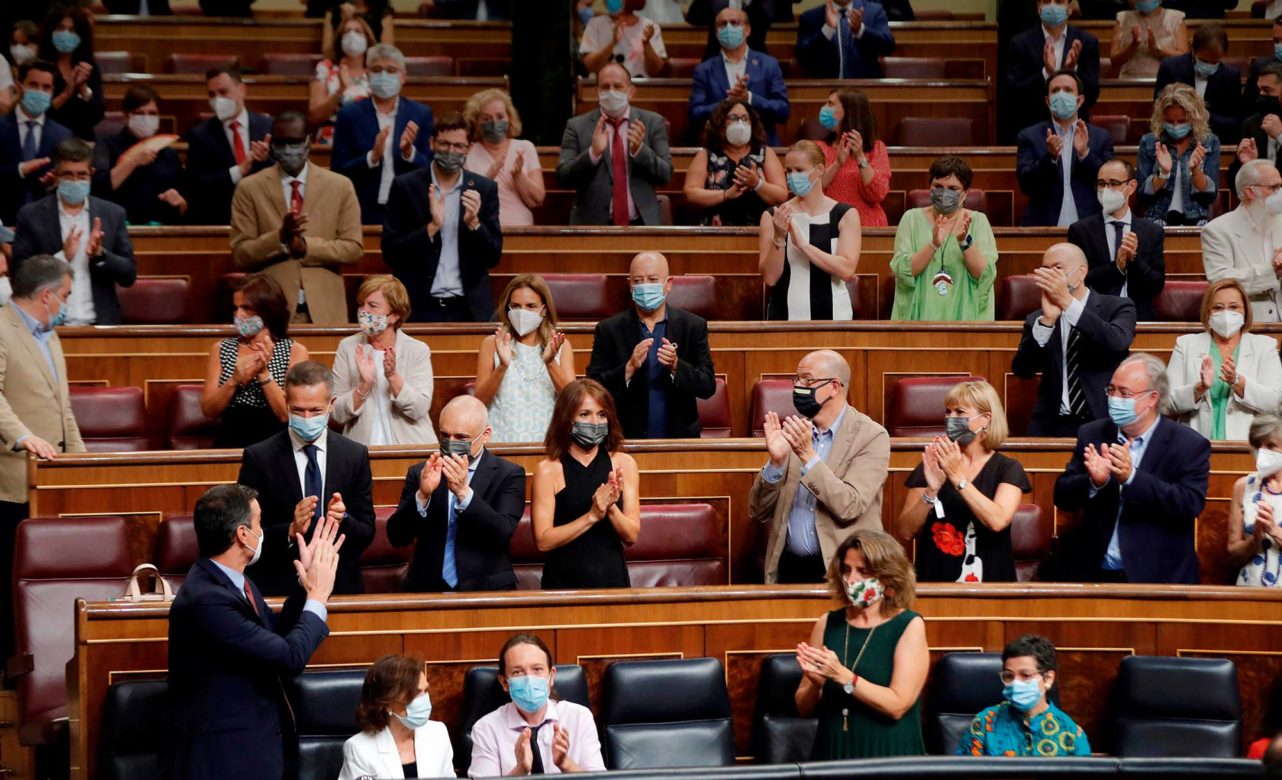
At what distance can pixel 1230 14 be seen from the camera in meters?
11.1

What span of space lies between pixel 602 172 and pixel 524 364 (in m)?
2.11

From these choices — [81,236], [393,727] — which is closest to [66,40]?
[81,236]

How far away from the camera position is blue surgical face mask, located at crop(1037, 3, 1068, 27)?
28.3 ft

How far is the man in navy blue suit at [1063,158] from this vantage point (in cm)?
762

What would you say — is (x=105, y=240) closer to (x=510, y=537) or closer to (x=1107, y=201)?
(x=510, y=537)

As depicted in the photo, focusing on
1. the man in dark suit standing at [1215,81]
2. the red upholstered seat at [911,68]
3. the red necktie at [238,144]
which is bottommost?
the red necktie at [238,144]

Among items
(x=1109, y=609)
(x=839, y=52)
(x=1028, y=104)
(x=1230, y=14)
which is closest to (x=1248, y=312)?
(x=1109, y=609)

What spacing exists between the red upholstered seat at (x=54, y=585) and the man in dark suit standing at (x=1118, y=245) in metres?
3.75

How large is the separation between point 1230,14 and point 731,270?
17.5 feet

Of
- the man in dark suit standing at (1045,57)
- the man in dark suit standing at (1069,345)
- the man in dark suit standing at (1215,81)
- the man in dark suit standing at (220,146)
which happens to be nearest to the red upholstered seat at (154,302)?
the man in dark suit standing at (220,146)

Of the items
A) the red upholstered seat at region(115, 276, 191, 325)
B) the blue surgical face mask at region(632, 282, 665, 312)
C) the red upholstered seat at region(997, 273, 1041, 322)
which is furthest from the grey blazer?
the blue surgical face mask at region(632, 282, 665, 312)

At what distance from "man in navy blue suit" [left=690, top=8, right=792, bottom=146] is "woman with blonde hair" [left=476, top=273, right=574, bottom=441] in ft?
9.07

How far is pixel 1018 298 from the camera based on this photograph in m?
7.16

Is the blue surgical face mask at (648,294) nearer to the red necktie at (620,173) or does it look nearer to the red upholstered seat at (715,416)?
the red upholstered seat at (715,416)
